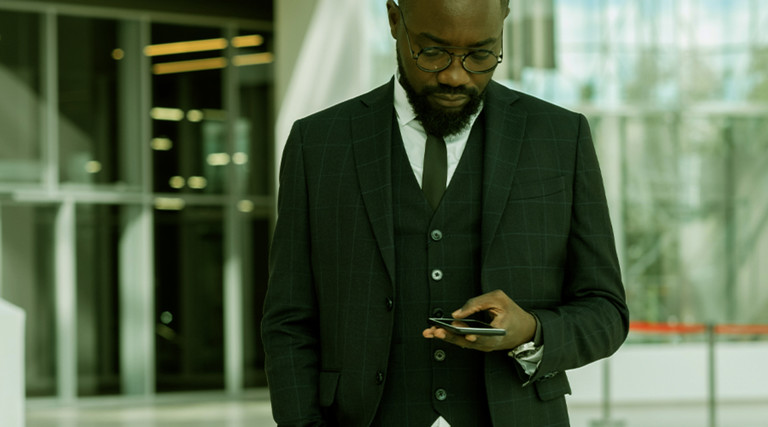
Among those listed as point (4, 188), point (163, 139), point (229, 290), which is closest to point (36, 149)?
point (4, 188)

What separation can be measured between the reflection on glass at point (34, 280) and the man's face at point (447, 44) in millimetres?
12580

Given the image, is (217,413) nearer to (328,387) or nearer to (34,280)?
(34,280)

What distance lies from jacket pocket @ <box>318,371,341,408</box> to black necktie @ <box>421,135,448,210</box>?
15.1 inches

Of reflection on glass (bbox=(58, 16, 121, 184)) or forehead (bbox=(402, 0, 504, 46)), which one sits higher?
reflection on glass (bbox=(58, 16, 121, 184))

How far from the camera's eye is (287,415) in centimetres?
206

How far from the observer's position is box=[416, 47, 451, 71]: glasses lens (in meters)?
1.95

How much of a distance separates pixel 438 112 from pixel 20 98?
1274 cm

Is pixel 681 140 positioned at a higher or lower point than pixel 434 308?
higher

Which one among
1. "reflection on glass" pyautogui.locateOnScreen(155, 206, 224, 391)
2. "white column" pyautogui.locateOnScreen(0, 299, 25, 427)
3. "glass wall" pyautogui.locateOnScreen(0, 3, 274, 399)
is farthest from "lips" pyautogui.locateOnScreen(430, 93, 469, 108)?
"reflection on glass" pyautogui.locateOnScreen(155, 206, 224, 391)

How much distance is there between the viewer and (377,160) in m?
2.11

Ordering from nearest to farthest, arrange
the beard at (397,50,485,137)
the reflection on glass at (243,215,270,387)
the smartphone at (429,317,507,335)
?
1. the smartphone at (429,317,507,335)
2. the beard at (397,50,485,137)
3. the reflection on glass at (243,215,270,387)

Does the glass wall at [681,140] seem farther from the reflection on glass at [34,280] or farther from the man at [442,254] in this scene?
the man at [442,254]

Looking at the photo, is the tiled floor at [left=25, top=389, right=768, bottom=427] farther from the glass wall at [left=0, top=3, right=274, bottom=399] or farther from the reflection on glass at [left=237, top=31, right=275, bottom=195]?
the reflection on glass at [left=237, top=31, right=275, bottom=195]

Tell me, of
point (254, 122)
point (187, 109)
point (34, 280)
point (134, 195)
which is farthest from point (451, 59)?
→ point (254, 122)
